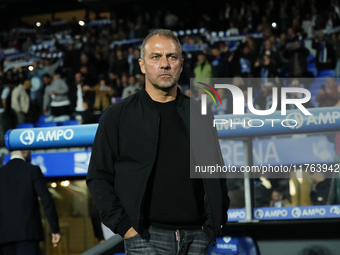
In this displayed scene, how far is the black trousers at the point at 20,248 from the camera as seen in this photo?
14.8 ft

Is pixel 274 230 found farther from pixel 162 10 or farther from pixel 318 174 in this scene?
pixel 162 10

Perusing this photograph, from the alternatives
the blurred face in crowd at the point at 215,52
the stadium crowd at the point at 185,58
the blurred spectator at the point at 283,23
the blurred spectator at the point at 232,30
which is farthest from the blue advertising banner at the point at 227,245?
the blurred spectator at the point at 232,30

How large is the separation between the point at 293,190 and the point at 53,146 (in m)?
2.56

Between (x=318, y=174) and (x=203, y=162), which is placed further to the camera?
(x=318, y=174)

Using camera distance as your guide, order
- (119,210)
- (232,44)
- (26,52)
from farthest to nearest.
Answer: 1. (26,52)
2. (232,44)
3. (119,210)

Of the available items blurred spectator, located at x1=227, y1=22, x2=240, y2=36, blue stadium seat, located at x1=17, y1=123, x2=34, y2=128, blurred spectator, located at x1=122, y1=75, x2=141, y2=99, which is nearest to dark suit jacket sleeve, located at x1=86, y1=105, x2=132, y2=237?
blue stadium seat, located at x1=17, y1=123, x2=34, y2=128

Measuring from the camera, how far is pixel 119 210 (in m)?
2.08

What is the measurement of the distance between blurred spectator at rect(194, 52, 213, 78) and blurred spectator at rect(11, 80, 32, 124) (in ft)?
13.8

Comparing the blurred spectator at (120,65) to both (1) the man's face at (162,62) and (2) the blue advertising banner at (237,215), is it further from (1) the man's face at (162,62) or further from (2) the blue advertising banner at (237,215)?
(1) the man's face at (162,62)

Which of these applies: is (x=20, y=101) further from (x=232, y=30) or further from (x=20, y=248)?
(x=232, y=30)

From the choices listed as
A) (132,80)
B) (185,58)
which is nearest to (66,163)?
(132,80)

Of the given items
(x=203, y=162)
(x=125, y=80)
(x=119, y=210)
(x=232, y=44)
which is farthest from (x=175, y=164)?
(x=232, y=44)

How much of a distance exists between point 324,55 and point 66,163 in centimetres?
816

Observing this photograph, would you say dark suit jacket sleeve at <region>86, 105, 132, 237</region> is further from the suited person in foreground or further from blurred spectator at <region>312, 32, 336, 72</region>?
blurred spectator at <region>312, 32, 336, 72</region>
